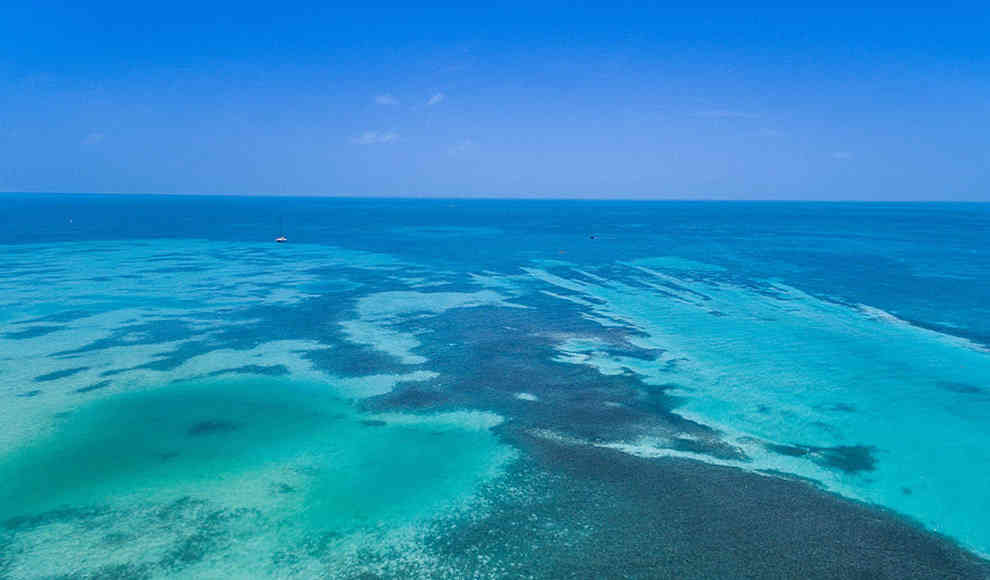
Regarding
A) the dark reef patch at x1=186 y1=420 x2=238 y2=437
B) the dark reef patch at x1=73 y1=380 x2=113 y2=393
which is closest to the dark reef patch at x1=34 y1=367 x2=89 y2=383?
the dark reef patch at x1=73 y1=380 x2=113 y2=393

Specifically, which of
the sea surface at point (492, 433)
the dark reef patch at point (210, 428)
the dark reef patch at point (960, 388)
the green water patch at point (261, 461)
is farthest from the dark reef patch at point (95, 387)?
the dark reef patch at point (960, 388)

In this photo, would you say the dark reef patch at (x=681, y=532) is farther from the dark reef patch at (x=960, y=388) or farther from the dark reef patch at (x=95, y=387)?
the dark reef patch at (x=95, y=387)

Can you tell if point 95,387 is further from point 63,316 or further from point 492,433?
point 492,433

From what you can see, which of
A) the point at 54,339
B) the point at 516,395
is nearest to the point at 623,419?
the point at 516,395

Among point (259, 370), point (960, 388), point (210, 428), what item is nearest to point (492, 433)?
point (210, 428)

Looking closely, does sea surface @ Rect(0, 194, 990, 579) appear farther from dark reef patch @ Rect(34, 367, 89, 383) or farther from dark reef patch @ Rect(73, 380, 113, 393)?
dark reef patch @ Rect(34, 367, 89, 383)

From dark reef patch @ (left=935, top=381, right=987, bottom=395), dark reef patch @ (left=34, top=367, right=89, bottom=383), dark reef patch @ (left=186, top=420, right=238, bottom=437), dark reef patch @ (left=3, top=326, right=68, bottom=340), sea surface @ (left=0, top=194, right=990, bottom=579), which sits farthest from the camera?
dark reef patch @ (left=3, top=326, right=68, bottom=340)
